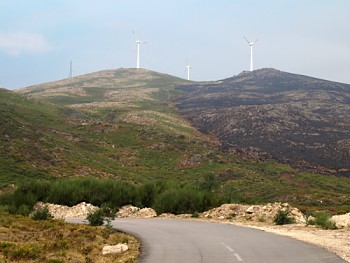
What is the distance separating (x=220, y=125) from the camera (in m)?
120

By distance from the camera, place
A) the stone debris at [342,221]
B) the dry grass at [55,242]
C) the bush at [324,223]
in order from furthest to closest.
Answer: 1. the stone debris at [342,221]
2. the bush at [324,223]
3. the dry grass at [55,242]

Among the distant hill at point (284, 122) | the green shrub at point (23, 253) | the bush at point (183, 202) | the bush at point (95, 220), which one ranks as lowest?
the bush at point (183, 202)

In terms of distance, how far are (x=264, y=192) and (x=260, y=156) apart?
27.6 metres

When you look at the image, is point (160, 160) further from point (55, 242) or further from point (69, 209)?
point (55, 242)

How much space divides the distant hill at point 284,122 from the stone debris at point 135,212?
1993 inches

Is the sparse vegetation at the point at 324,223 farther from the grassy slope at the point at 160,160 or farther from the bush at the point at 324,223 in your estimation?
the grassy slope at the point at 160,160

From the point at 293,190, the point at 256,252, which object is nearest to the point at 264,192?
the point at 293,190

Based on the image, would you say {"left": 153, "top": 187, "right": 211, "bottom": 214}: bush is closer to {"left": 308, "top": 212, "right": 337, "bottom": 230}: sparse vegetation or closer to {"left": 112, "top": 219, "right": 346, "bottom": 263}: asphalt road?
{"left": 308, "top": 212, "right": 337, "bottom": 230}: sparse vegetation

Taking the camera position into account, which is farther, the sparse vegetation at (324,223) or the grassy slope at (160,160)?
the grassy slope at (160,160)

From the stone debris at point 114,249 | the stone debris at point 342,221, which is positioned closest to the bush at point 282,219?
Result: the stone debris at point 342,221

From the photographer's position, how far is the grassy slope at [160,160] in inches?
2652

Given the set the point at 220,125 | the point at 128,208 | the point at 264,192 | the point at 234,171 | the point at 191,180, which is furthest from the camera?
the point at 220,125

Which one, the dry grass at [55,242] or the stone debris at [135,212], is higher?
the dry grass at [55,242]

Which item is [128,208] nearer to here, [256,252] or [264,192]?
[264,192]
